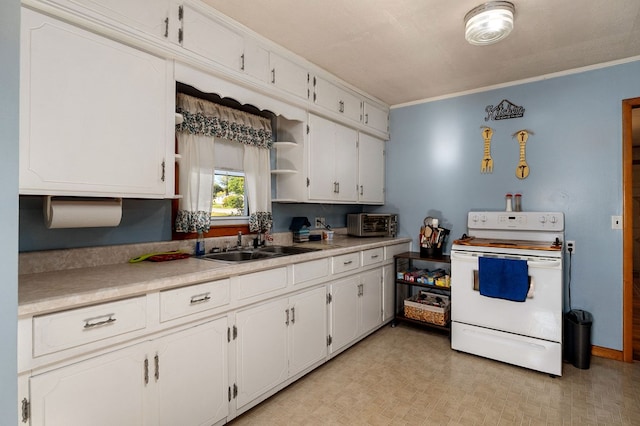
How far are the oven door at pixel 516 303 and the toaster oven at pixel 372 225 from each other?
977 mm

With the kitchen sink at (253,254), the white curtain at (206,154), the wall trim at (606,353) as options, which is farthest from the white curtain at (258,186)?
the wall trim at (606,353)

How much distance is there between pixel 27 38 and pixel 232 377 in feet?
6.24

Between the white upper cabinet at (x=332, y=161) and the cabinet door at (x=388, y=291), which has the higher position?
the white upper cabinet at (x=332, y=161)

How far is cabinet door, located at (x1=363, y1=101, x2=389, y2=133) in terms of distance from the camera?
3697mm

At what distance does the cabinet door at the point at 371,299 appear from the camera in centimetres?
314

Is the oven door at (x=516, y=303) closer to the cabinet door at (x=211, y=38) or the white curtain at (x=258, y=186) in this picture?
the white curtain at (x=258, y=186)

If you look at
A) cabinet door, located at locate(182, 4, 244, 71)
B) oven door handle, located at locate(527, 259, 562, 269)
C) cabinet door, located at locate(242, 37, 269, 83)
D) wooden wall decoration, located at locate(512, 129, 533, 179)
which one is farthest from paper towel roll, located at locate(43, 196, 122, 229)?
wooden wall decoration, located at locate(512, 129, 533, 179)

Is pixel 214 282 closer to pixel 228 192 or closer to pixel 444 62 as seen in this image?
pixel 228 192

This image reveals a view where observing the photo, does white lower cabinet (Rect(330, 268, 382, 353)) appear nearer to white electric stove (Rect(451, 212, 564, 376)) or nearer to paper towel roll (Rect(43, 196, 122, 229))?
white electric stove (Rect(451, 212, 564, 376))

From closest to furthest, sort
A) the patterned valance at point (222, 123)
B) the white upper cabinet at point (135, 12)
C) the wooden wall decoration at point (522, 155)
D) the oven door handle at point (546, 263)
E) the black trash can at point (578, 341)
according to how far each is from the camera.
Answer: the white upper cabinet at point (135, 12)
the patterned valance at point (222, 123)
the oven door handle at point (546, 263)
the black trash can at point (578, 341)
the wooden wall decoration at point (522, 155)

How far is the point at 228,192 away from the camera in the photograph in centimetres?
273

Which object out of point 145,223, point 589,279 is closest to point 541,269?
point 589,279

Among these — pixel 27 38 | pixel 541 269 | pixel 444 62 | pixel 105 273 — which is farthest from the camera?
pixel 444 62

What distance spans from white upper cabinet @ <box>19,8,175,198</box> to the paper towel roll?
4.3 inches
